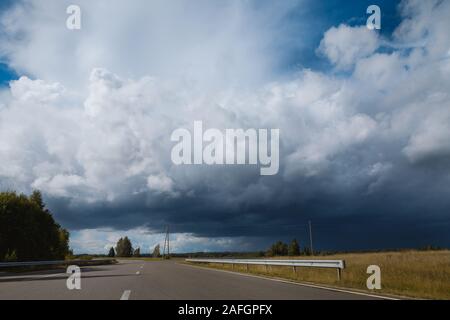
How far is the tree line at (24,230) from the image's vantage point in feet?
149

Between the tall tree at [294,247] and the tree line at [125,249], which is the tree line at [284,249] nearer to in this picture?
the tall tree at [294,247]

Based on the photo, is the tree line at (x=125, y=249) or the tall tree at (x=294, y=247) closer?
the tall tree at (x=294, y=247)

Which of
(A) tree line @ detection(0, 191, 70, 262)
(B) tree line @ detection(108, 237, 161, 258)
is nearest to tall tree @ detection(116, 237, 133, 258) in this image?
(B) tree line @ detection(108, 237, 161, 258)

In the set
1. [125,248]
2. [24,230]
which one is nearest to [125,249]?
[125,248]

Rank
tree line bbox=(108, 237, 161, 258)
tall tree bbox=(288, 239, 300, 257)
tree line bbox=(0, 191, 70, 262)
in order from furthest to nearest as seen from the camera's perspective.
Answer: tree line bbox=(108, 237, 161, 258) < tall tree bbox=(288, 239, 300, 257) < tree line bbox=(0, 191, 70, 262)

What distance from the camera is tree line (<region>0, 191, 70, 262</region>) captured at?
149ft

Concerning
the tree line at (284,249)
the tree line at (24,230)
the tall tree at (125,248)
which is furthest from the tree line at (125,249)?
the tree line at (24,230)

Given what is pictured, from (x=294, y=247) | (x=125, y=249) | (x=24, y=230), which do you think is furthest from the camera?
(x=125, y=249)

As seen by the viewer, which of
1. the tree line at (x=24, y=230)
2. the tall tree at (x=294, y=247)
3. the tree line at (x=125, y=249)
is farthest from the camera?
the tree line at (x=125, y=249)

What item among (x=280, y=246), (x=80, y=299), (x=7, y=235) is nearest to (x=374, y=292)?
(x=80, y=299)

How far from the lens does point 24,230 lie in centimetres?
4703

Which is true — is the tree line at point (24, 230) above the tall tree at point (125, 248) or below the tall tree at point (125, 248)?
above

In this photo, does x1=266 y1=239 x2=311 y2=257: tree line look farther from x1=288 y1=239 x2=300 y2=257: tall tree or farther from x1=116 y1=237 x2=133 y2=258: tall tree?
x1=116 y1=237 x2=133 y2=258: tall tree

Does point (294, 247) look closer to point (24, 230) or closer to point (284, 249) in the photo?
point (284, 249)
